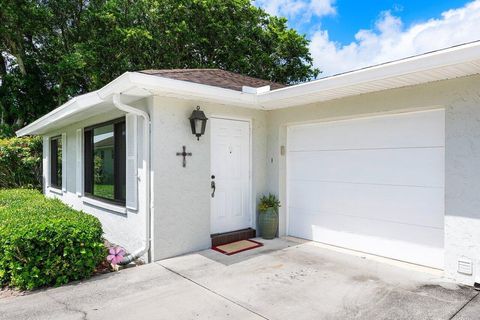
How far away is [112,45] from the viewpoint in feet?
48.9

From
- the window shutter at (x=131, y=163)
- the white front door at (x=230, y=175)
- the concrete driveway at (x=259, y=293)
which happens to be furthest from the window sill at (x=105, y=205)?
the white front door at (x=230, y=175)

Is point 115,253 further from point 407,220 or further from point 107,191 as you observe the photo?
point 407,220

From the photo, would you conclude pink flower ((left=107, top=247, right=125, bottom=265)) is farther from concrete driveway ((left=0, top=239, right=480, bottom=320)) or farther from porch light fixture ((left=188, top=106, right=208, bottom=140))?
porch light fixture ((left=188, top=106, right=208, bottom=140))

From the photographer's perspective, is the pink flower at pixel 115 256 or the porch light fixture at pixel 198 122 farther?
the porch light fixture at pixel 198 122

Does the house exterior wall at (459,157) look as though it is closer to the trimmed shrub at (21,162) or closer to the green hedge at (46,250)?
the green hedge at (46,250)

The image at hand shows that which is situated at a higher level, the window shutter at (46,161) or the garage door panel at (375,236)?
the window shutter at (46,161)

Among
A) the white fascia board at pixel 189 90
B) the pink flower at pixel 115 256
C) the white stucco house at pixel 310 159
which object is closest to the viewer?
the white stucco house at pixel 310 159

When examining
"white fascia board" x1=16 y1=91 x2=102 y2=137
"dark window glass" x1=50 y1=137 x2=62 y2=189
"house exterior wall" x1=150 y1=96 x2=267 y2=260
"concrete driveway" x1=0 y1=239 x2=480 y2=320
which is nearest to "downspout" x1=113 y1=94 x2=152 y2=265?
"house exterior wall" x1=150 y1=96 x2=267 y2=260

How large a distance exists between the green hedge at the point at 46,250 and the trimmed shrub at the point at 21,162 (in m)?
8.16

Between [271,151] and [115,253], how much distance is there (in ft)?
10.8

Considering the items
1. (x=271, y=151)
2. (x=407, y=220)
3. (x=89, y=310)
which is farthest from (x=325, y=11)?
(x=89, y=310)

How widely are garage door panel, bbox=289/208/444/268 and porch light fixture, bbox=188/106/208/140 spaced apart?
240 cm

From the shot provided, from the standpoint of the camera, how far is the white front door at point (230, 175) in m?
5.62

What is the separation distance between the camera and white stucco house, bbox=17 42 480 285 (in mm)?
3879
